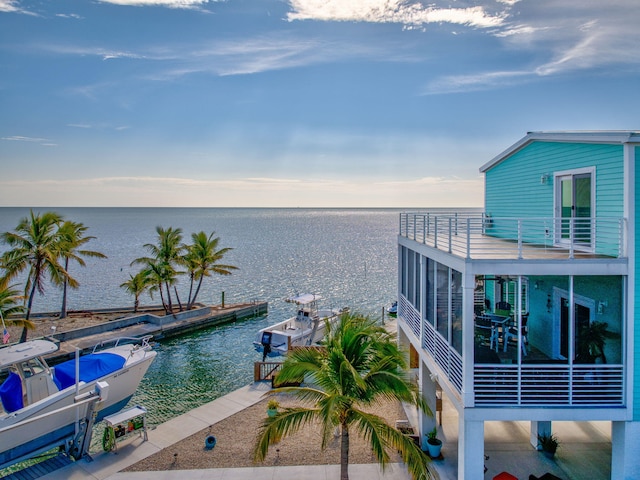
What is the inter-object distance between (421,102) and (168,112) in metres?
20.4

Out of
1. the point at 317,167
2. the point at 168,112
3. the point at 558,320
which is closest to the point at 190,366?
the point at 558,320

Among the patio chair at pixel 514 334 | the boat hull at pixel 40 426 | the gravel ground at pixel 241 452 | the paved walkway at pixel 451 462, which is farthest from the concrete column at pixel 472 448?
Result: the boat hull at pixel 40 426

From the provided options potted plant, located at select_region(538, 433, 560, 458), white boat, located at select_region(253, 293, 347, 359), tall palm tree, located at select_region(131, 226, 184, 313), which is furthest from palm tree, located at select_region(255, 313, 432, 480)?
→ tall palm tree, located at select_region(131, 226, 184, 313)

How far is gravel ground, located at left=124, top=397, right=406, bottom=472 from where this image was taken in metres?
11.0

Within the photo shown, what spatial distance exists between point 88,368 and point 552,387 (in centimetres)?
1349

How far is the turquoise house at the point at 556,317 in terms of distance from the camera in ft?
26.0

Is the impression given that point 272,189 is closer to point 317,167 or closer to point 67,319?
point 317,167

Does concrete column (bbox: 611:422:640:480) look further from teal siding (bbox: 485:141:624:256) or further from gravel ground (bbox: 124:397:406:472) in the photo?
gravel ground (bbox: 124:397:406:472)

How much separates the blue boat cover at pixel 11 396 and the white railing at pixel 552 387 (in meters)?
12.5

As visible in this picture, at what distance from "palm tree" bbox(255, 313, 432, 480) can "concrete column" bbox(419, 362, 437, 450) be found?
3746 mm

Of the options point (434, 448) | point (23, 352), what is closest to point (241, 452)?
point (434, 448)

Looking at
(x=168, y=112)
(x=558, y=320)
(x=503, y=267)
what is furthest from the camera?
(x=168, y=112)

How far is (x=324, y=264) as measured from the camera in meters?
65.2

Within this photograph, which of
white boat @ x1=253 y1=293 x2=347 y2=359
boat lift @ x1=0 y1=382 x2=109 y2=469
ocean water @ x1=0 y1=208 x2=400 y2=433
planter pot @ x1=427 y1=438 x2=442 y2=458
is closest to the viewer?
planter pot @ x1=427 y1=438 x2=442 y2=458
